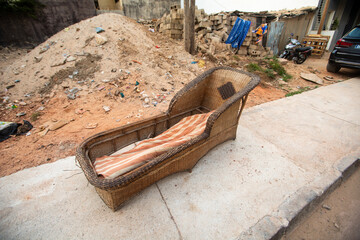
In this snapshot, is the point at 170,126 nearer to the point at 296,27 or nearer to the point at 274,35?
the point at 274,35

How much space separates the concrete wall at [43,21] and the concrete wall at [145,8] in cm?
225

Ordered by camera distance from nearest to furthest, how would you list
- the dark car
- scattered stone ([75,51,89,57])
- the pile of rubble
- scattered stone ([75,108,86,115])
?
scattered stone ([75,108,86,115]) < scattered stone ([75,51,89,57]) < the dark car < the pile of rubble

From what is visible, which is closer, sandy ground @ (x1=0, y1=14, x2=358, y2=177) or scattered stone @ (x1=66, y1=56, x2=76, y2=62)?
sandy ground @ (x1=0, y1=14, x2=358, y2=177)

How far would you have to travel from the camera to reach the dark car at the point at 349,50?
5.10 metres

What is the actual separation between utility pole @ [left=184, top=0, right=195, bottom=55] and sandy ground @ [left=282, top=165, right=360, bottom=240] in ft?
18.8

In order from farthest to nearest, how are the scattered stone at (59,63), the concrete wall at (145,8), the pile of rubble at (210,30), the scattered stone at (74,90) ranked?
1. the concrete wall at (145,8)
2. the pile of rubble at (210,30)
3. the scattered stone at (59,63)
4. the scattered stone at (74,90)

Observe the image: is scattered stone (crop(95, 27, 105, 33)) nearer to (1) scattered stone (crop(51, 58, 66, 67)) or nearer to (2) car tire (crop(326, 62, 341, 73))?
(1) scattered stone (crop(51, 58, 66, 67))

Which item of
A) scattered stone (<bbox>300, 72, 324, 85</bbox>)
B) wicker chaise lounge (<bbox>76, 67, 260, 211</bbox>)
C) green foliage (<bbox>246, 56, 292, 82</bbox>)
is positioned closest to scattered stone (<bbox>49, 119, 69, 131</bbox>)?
wicker chaise lounge (<bbox>76, 67, 260, 211</bbox>)

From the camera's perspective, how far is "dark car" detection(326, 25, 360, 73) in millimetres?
5102

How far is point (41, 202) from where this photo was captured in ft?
5.50

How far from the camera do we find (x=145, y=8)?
11164mm

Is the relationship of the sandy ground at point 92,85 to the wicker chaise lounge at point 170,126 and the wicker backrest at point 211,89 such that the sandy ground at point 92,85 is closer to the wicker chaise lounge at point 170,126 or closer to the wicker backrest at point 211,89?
the wicker chaise lounge at point 170,126

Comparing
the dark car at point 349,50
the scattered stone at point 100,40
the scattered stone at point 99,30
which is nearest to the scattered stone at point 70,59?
the scattered stone at point 100,40

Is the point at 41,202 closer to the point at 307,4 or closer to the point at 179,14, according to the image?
the point at 179,14
